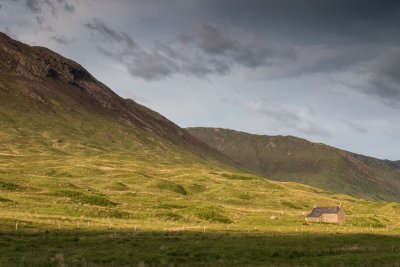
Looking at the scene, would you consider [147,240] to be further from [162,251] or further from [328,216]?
[328,216]

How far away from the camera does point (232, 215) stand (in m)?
105

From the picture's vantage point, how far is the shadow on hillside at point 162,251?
120 feet

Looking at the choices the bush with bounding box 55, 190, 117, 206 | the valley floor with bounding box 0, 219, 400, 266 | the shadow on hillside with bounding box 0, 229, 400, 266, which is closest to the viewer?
the shadow on hillside with bounding box 0, 229, 400, 266

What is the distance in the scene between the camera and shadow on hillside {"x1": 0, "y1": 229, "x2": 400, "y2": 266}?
36.7 metres

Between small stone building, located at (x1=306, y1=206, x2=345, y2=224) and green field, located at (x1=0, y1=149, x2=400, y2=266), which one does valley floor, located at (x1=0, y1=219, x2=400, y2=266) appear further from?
small stone building, located at (x1=306, y1=206, x2=345, y2=224)

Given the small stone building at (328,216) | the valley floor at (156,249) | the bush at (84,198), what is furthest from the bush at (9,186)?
the small stone building at (328,216)

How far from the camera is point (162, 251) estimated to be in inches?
1713

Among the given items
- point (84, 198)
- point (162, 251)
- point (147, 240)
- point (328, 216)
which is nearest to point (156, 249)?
point (162, 251)

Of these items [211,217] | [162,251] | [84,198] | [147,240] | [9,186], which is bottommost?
[147,240]

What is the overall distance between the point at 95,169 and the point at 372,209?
10538cm

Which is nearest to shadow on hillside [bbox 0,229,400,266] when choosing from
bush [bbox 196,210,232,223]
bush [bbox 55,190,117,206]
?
bush [bbox 196,210,232,223]

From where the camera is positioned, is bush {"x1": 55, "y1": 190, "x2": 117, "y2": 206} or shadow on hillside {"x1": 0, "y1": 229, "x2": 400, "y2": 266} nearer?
shadow on hillside {"x1": 0, "y1": 229, "x2": 400, "y2": 266}

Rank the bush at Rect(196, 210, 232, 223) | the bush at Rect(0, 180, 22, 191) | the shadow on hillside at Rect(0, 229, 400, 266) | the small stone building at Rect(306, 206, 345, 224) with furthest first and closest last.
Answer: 1. the small stone building at Rect(306, 206, 345, 224)
2. the bush at Rect(0, 180, 22, 191)
3. the bush at Rect(196, 210, 232, 223)
4. the shadow on hillside at Rect(0, 229, 400, 266)

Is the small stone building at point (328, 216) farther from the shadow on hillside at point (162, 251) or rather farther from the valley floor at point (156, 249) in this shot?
the shadow on hillside at point (162, 251)
